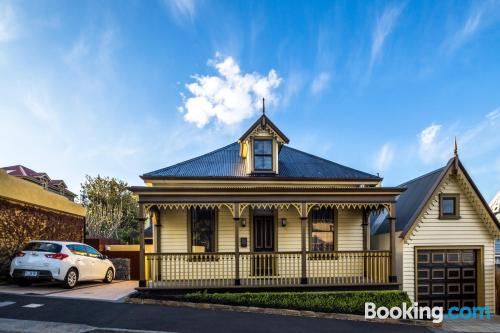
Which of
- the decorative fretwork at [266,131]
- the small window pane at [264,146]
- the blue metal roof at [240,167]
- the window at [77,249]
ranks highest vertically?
the decorative fretwork at [266,131]

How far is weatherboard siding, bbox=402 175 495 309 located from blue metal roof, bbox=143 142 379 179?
7.99 feet

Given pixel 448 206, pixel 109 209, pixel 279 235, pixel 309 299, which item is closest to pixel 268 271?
pixel 309 299

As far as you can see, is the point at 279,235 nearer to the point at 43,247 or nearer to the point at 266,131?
the point at 266,131

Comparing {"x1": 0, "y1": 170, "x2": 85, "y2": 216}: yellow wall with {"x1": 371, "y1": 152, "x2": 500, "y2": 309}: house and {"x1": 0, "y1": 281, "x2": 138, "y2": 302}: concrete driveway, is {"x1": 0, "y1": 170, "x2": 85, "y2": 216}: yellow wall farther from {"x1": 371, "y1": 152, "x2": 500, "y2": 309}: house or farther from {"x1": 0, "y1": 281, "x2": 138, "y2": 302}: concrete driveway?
{"x1": 371, "y1": 152, "x2": 500, "y2": 309}: house

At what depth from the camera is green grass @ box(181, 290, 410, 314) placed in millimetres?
10719

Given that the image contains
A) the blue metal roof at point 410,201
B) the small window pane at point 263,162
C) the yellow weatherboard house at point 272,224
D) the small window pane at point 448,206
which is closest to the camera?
the yellow weatherboard house at point 272,224

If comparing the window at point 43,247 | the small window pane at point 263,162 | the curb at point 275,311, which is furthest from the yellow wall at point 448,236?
the window at point 43,247

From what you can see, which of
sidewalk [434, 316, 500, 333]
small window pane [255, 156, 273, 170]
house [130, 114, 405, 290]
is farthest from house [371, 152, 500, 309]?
small window pane [255, 156, 273, 170]

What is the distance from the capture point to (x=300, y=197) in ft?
39.3

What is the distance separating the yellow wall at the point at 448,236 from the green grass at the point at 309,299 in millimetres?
1718

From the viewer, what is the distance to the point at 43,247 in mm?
11148

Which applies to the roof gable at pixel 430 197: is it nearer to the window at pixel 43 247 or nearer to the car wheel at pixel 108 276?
the car wheel at pixel 108 276

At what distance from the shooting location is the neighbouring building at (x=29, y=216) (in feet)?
39.0

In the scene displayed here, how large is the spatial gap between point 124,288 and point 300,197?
22.6 feet
